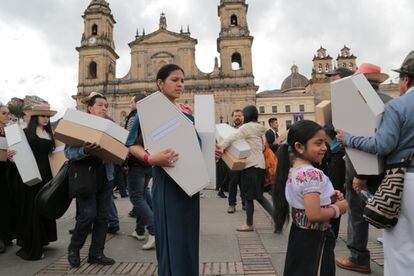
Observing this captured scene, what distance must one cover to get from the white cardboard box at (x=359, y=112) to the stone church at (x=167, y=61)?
38988 millimetres

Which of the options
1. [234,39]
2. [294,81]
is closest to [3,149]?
[234,39]

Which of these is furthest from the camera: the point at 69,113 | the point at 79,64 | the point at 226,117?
the point at 79,64

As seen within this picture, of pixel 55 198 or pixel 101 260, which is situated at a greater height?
pixel 55 198

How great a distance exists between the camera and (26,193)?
4340mm

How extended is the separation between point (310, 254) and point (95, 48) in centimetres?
4603

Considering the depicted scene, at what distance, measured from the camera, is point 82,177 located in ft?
11.9

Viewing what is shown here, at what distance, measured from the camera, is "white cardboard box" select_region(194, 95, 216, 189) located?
7.75ft

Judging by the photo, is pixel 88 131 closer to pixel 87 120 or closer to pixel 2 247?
pixel 87 120

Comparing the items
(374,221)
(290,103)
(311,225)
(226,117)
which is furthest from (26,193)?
(290,103)

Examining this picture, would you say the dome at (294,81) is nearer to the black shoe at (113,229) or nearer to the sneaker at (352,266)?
the black shoe at (113,229)

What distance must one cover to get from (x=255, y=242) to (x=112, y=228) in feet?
7.24

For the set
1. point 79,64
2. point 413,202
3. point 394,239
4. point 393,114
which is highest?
point 79,64

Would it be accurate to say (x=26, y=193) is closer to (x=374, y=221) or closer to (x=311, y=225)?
(x=311, y=225)

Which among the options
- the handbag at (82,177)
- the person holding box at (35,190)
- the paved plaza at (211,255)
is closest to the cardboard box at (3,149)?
the person holding box at (35,190)
